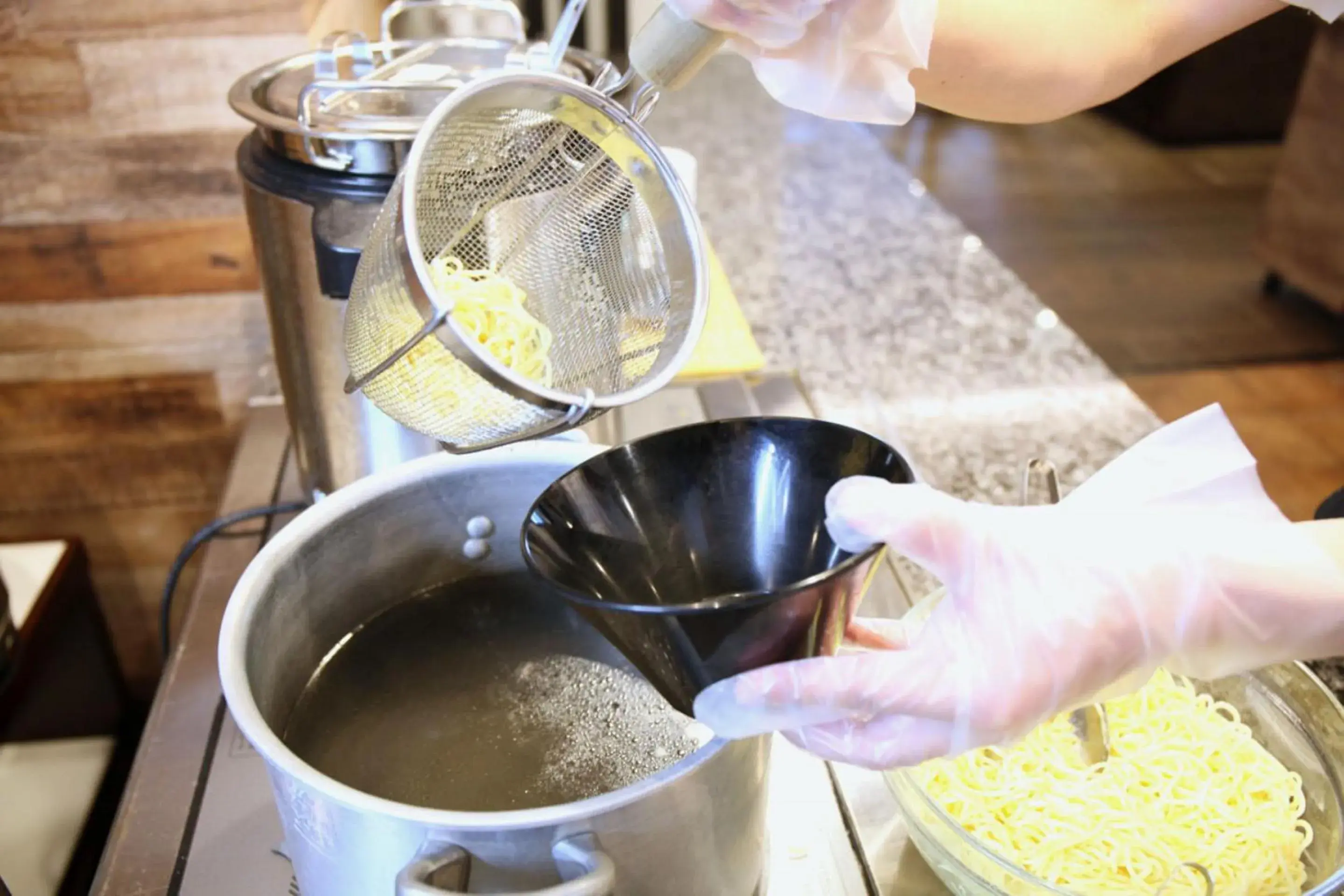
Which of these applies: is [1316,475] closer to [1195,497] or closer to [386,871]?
[1195,497]

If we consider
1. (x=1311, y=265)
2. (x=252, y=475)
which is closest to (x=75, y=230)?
(x=252, y=475)

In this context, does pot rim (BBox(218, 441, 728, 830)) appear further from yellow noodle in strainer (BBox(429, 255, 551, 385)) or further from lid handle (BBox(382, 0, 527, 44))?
lid handle (BBox(382, 0, 527, 44))

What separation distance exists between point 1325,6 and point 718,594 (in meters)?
0.60

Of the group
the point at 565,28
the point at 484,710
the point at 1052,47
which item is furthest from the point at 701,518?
the point at 1052,47

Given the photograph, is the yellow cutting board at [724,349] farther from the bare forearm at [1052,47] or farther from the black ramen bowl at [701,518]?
the black ramen bowl at [701,518]

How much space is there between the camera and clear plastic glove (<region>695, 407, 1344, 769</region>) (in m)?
0.49

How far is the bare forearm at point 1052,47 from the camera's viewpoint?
813mm

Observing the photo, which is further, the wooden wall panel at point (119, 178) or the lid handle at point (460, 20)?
the wooden wall panel at point (119, 178)

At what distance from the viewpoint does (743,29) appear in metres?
0.62

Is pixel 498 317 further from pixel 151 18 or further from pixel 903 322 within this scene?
pixel 903 322

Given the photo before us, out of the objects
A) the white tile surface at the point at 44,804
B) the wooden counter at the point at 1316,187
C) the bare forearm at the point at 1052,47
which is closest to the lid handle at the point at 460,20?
the bare forearm at the point at 1052,47

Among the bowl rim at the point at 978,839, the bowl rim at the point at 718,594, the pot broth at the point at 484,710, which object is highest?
the bowl rim at the point at 718,594

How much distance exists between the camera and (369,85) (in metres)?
0.75

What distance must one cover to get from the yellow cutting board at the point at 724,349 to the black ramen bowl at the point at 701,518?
1.61ft
